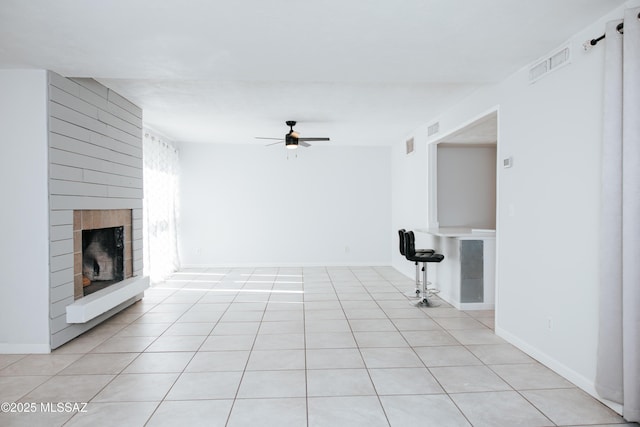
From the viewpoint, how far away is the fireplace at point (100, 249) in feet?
13.2

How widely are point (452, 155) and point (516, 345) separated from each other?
4127 millimetres

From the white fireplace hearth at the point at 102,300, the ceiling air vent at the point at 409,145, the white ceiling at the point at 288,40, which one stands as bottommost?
the white fireplace hearth at the point at 102,300

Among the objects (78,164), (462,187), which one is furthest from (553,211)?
(78,164)

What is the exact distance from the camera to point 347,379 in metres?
2.97

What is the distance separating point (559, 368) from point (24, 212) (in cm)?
473

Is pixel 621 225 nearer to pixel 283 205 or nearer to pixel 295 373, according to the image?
pixel 295 373

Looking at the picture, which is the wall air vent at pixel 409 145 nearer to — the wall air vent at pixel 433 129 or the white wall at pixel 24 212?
the wall air vent at pixel 433 129

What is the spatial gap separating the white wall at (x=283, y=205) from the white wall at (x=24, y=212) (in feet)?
15.7

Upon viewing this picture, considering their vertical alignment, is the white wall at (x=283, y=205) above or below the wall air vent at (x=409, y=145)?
below

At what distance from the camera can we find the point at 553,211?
311cm

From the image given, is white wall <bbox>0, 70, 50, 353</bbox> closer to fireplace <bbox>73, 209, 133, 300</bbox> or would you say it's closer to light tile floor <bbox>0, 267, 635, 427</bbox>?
light tile floor <bbox>0, 267, 635, 427</bbox>

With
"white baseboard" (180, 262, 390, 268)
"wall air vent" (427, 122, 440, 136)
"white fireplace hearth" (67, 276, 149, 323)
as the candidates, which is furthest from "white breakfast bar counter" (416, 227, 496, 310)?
"white fireplace hearth" (67, 276, 149, 323)

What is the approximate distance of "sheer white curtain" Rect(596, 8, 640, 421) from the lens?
7.37 ft

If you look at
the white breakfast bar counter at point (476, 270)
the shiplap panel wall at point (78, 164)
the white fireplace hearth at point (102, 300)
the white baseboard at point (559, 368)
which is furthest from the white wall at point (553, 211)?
the shiplap panel wall at point (78, 164)
